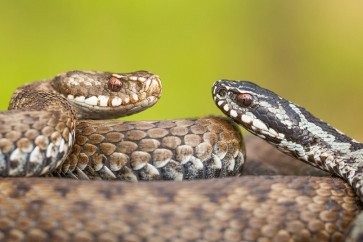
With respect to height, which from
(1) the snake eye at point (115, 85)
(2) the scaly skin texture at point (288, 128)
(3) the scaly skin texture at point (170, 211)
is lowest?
(3) the scaly skin texture at point (170, 211)

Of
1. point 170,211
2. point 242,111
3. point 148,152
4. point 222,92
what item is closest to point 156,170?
point 148,152

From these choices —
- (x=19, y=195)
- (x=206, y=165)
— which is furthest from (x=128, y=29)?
(x=19, y=195)

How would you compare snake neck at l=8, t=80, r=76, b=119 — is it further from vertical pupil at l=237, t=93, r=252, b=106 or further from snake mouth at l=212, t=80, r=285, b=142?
vertical pupil at l=237, t=93, r=252, b=106

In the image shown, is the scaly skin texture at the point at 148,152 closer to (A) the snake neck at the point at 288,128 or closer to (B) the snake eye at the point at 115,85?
(A) the snake neck at the point at 288,128

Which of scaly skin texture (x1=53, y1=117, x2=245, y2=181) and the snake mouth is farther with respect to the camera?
the snake mouth

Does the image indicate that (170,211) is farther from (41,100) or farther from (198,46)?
(198,46)

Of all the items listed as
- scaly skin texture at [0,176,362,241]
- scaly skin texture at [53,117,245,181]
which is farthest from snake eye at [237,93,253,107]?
scaly skin texture at [0,176,362,241]

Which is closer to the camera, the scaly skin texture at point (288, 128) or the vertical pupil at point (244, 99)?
the scaly skin texture at point (288, 128)

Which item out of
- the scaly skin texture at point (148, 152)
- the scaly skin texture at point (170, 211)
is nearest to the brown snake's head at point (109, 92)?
the scaly skin texture at point (148, 152)
